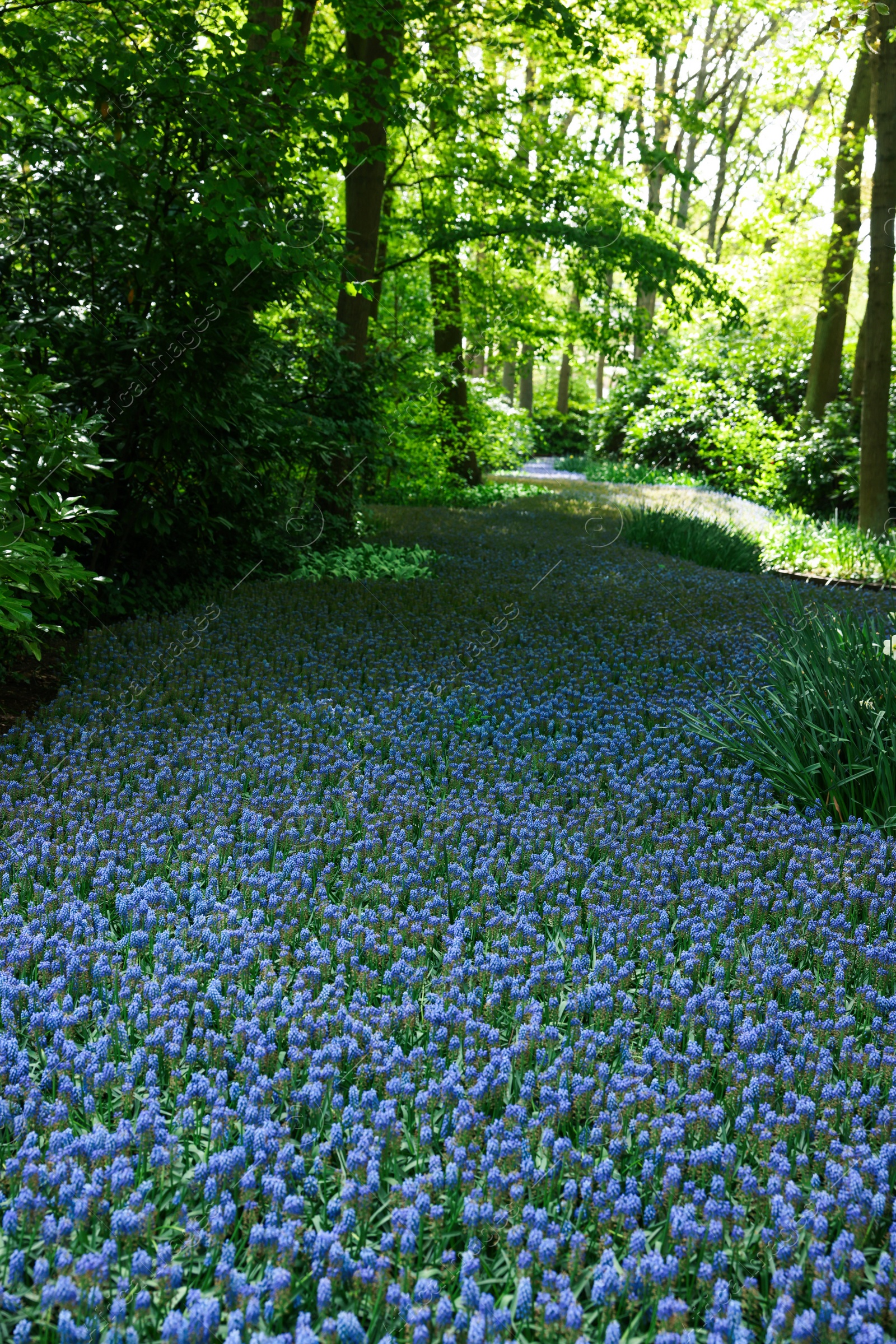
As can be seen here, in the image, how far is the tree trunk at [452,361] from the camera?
16281mm

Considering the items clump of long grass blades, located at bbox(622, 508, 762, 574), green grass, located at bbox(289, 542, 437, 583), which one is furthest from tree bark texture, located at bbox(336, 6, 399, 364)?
clump of long grass blades, located at bbox(622, 508, 762, 574)

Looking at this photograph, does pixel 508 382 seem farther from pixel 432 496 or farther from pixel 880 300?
pixel 880 300

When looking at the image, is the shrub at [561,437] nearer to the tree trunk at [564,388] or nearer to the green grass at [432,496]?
the tree trunk at [564,388]

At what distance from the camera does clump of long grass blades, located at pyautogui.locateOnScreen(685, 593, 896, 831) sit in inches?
169

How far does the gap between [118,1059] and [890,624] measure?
5.97 m

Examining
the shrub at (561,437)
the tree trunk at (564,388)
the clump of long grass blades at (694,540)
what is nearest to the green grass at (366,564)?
the clump of long grass blades at (694,540)

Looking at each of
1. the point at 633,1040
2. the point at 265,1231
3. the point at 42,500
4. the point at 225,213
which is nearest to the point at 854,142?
the point at 225,213

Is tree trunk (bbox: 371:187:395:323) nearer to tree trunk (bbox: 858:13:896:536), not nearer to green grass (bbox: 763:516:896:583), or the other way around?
tree trunk (bbox: 858:13:896:536)

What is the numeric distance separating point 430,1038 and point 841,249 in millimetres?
13834

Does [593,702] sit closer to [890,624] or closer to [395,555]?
[890,624]

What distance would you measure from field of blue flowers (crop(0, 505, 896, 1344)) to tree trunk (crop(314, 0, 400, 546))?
3.78 meters

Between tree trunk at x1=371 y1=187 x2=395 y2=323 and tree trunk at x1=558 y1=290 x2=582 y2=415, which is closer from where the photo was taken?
tree trunk at x1=371 y1=187 x2=395 y2=323

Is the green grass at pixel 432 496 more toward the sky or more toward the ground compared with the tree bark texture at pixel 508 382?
more toward the ground

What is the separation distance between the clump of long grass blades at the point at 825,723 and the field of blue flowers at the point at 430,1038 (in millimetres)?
186
